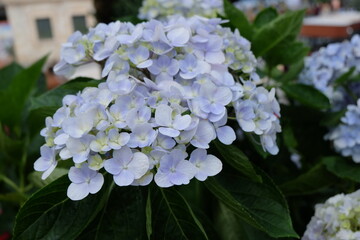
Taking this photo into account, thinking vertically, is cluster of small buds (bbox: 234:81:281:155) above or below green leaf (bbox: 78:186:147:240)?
above

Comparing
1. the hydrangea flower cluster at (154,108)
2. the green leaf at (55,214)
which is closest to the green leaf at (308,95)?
the hydrangea flower cluster at (154,108)

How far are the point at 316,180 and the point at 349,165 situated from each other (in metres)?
0.05

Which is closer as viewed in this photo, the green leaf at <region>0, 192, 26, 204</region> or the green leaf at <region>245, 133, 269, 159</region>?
the green leaf at <region>245, 133, 269, 159</region>

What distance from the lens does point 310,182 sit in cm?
67

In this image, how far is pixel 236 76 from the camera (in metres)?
0.57

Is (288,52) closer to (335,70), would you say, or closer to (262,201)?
(335,70)

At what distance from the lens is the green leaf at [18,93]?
745 mm

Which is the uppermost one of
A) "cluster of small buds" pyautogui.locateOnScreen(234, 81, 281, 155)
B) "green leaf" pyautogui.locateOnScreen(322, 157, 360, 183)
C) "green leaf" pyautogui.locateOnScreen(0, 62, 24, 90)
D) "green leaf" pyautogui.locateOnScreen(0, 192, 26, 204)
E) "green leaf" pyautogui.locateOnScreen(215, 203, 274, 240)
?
"cluster of small buds" pyautogui.locateOnScreen(234, 81, 281, 155)

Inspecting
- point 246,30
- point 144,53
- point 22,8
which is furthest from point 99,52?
point 22,8

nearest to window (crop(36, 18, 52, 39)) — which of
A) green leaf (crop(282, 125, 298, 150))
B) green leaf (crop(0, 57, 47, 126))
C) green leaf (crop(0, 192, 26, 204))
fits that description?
green leaf (crop(0, 57, 47, 126))

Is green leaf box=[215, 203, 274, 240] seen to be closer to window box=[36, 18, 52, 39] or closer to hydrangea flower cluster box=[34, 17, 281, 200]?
hydrangea flower cluster box=[34, 17, 281, 200]

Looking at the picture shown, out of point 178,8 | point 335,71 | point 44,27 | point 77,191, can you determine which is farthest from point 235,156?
point 44,27

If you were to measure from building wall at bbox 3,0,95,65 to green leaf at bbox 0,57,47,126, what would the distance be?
7821 mm

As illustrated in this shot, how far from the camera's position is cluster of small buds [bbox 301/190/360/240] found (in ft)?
1.69
